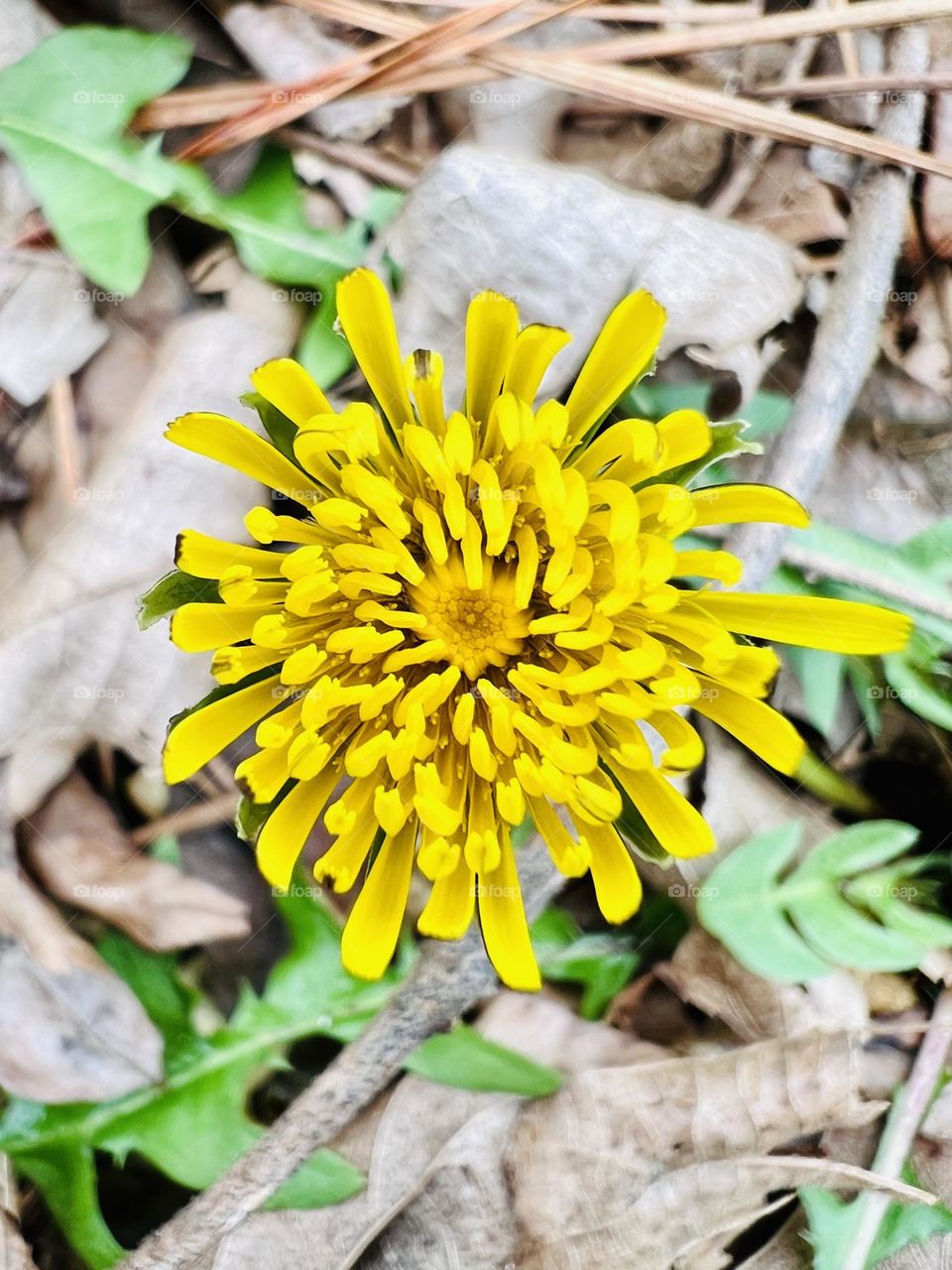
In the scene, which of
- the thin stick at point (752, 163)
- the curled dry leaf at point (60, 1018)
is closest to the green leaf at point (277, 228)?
the thin stick at point (752, 163)

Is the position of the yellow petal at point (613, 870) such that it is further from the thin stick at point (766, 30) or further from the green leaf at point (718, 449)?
the thin stick at point (766, 30)

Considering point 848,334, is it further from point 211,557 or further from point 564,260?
point 211,557

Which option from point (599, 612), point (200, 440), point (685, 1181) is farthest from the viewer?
point (685, 1181)

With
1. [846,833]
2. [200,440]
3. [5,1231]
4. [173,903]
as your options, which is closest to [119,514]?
[200,440]

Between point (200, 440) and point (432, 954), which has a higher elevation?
point (200, 440)

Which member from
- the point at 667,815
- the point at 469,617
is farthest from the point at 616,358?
the point at 667,815

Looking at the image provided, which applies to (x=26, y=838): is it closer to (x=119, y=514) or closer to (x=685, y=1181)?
(x=119, y=514)

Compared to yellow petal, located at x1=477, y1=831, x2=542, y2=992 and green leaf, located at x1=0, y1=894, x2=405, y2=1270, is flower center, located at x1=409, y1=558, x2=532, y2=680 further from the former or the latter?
green leaf, located at x1=0, y1=894, x2=405, y2=1270
